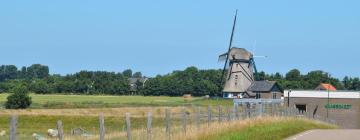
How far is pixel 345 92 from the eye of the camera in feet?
306

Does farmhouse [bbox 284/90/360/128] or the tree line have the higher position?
the tree line

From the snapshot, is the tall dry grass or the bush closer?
the tall dry grass

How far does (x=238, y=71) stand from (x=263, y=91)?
5501 millimetres

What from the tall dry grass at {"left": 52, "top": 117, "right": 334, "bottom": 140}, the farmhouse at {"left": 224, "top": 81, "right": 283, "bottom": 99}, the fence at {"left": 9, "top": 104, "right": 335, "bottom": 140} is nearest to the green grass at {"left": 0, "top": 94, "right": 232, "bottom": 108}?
the farmhouse at {"left": 224, "top": 81, "right": 283, "bottom": 99}

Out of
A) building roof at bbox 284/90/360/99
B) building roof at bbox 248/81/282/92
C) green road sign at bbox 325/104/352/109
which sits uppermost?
building roof at bbox 248/81/282/92

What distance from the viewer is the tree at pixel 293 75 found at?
181175 mm

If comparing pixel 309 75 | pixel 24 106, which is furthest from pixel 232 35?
pixel 309 75

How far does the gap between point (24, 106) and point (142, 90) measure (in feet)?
298

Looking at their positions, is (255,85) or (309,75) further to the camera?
(309,75)

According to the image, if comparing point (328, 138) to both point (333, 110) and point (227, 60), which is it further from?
point (227, 60)

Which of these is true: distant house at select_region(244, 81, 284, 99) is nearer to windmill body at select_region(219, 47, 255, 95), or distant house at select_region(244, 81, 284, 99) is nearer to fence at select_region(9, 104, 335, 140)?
windmill body at select_region(219, 47, 255, 95)

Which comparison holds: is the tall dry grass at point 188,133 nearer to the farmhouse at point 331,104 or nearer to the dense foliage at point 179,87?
the farmhouse at point 331,104

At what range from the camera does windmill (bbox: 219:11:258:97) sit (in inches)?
4373

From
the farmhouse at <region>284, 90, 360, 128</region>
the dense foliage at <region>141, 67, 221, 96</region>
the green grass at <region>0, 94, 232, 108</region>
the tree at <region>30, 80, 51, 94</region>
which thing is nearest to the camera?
the farmhouse at <region>284, 90, 360, 128</region>
